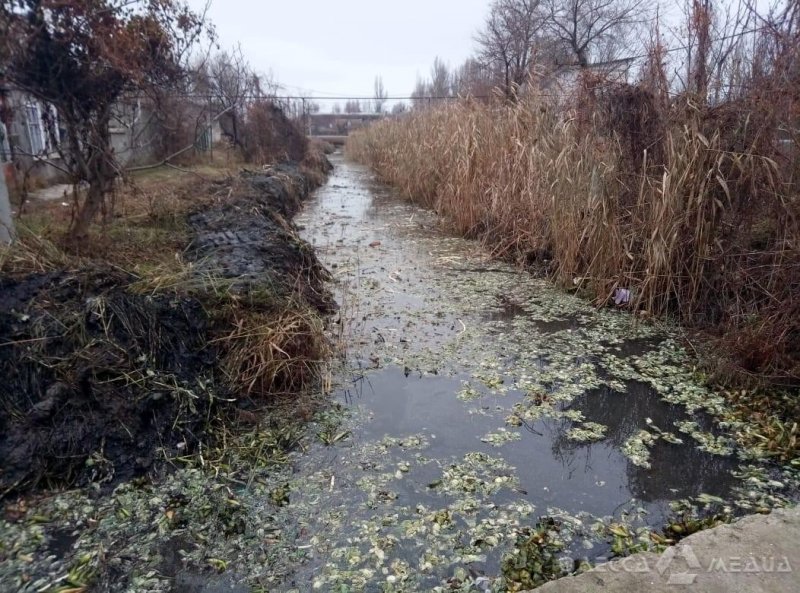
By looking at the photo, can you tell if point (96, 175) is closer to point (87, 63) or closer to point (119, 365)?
point (87, 63)

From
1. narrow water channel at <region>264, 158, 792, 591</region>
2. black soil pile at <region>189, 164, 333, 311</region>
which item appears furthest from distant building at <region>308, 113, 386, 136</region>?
narrow water channel at <region>264, 158, 792, 591</region>

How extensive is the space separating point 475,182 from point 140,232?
369 cm

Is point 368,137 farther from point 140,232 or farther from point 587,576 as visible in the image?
point 587,576

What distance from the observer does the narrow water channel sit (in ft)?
6.10

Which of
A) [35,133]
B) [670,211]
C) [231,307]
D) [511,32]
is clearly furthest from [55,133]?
[511,32]

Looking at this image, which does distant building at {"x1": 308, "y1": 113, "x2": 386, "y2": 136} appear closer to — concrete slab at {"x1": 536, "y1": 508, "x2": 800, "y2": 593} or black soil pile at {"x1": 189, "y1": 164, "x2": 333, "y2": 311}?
black soil pile at {"x1": 189, "y1": 164, "x2": 333, "y2": 311}

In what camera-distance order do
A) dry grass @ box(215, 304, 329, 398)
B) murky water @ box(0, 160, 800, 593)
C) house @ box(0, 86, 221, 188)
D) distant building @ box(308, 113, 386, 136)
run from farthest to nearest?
distant building @ box(308, 113, 386, 136)
house @ box(0, 86, 221, 188)
dry grass @ box(215, 304, 329, 398)
murky water @ box(0, 160, 800, 593)

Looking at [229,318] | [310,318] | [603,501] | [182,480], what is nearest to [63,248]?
[229,318]

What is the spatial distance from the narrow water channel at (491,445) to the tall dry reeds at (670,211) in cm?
36

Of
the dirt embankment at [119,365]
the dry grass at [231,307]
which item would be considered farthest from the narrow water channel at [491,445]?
the dirt embankment at [119,365]

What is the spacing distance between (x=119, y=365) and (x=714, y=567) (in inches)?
91.3

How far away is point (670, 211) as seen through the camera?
3.61 m

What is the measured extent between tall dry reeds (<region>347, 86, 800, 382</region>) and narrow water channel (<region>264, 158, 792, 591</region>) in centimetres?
36

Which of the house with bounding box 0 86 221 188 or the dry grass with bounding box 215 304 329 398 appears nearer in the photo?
the dry grass with bounding box 215 304 329 398
